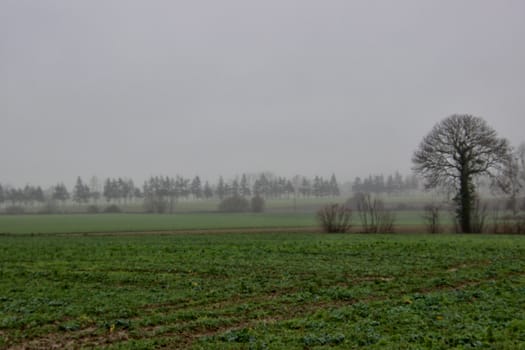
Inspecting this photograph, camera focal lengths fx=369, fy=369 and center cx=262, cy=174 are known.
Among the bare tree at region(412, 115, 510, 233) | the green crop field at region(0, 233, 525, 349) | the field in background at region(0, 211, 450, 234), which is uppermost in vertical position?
the bare tree at region(412, 115, 510, 233)

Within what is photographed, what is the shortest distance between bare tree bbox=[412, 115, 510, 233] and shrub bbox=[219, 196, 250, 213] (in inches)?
2810

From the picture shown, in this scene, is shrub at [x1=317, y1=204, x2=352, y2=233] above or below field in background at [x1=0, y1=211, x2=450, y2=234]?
above

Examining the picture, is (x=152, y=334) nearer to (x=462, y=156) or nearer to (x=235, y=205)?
(x=462, y=156)

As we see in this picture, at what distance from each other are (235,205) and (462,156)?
76904mm

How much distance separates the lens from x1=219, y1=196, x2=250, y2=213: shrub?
377 ft

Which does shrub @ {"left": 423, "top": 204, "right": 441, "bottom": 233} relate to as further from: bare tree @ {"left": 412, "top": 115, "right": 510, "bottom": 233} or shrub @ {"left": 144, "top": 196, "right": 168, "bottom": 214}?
shrub @ {"left": 144, "top": 196, "right": 168, "bottom": 214}

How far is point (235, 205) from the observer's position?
4574 inches

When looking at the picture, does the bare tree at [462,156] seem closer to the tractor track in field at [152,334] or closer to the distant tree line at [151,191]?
the tractor track in field at [152,334]

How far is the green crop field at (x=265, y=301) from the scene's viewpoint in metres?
9.59

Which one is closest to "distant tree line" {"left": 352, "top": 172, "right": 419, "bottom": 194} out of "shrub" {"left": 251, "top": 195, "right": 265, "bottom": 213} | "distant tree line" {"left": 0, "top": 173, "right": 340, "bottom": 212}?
"distant tree line" {"left": 0, "top": 173, "right": 340, "bottom": 212}

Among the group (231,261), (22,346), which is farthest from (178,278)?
(22,346)

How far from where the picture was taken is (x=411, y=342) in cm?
909

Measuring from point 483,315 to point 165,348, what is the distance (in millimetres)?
9297

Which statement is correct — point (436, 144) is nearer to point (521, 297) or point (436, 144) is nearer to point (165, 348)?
point (521, 297)
